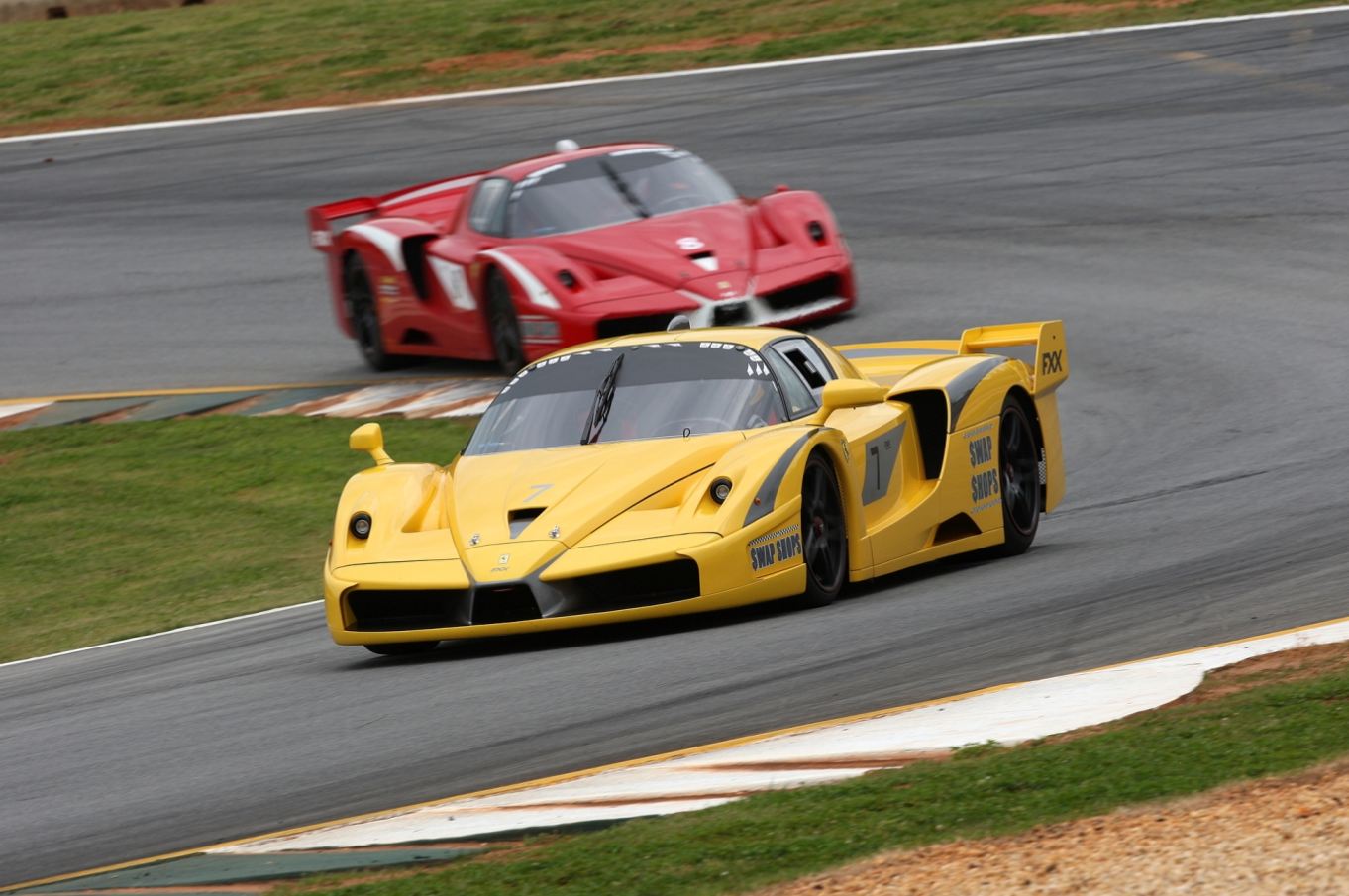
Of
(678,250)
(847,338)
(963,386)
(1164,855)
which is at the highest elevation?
(1164,855)

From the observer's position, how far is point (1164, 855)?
4715 millimetres

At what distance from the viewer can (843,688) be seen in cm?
719

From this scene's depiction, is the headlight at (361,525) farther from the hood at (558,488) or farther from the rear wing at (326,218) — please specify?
the rear wing at (326,218)

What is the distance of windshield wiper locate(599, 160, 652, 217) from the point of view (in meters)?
15.9

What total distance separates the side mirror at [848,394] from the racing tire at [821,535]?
22cm

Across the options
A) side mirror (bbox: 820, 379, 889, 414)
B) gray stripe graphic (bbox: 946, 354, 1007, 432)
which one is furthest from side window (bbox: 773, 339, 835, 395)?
side mirror (bbox: 820, 379, 889, 414)

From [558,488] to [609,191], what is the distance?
25.3 ft

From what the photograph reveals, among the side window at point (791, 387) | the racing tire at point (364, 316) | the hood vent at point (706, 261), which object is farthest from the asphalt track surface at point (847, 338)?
the hood vent at point (706, 261)

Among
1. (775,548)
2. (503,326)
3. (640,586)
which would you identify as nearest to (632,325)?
(503,326)

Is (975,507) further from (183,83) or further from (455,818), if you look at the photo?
(183,83)

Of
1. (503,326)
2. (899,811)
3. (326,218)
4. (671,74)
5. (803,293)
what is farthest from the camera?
(671,74)

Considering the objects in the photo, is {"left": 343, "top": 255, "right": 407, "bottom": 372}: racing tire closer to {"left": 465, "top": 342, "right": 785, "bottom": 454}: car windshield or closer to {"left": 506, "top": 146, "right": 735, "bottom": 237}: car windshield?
{"left": 506, "top": 146, "right": 735, "bottom": 237}: car windshield

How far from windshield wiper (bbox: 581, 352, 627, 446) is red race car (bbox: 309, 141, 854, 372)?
5.12 metres

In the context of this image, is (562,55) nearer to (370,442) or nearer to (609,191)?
(609,191)
